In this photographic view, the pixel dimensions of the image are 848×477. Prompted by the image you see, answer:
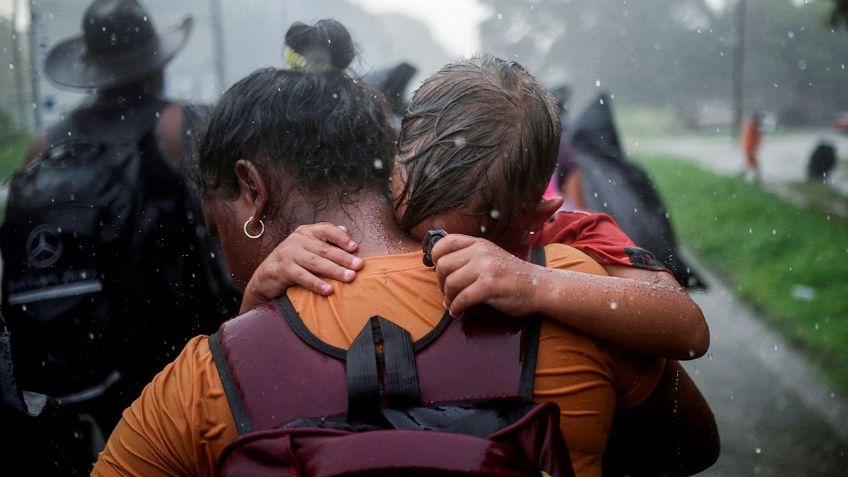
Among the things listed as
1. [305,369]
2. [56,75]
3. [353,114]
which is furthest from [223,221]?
[56,75]

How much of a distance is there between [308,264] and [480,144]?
0.41m

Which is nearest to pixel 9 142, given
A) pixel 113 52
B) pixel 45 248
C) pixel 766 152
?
pixel 113 52

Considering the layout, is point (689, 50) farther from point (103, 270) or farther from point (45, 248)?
point (45, 248)

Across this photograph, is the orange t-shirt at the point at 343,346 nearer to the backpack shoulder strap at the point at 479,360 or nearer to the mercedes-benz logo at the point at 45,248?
the backpack shoulder strap at the point at 479,360

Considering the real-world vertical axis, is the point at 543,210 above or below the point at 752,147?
above

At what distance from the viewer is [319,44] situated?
2801mm

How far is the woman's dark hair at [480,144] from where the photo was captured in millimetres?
1692

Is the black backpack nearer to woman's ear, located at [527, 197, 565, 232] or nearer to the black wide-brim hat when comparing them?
the black wide-brim hat

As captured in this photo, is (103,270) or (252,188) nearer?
(252,188)

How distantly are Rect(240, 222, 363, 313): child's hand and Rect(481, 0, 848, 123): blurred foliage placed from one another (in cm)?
842

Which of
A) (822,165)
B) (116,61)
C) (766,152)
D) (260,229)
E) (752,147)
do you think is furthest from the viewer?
(766,152)

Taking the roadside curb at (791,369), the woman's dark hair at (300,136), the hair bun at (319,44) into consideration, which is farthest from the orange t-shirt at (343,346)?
the roadside curb at (791,369)

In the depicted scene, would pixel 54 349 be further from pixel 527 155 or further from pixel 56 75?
pixel 527 155

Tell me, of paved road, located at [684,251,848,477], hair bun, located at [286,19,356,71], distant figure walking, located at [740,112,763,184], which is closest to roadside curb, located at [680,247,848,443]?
paved road, located at [684,251,848,477]
